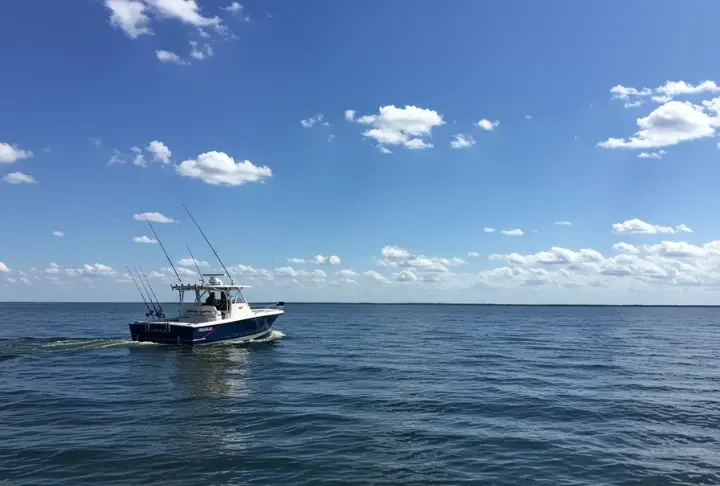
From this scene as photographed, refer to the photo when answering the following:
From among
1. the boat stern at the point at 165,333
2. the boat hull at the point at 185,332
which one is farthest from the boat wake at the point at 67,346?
the boat stern at the point at 165,333

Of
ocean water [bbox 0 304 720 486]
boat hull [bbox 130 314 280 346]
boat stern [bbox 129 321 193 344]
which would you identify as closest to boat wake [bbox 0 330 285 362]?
boat hull [bbox 130 314 280 346]

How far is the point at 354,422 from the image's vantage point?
17938mm

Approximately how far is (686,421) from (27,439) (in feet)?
73.0

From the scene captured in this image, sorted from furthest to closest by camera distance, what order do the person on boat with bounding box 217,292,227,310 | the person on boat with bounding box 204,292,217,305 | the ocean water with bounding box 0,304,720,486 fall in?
1. the person on boat with bounding box 217,292,227,310
2. the person on boat with bounding box 204,292,217,305
3. the ocean water with bounding box 0,304,720,486

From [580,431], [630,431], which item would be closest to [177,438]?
[580,431]

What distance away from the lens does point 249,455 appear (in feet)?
46.3

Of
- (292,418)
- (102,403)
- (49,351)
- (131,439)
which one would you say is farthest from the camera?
(49,351)

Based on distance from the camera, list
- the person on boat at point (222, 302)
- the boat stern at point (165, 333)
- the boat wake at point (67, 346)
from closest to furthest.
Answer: the boat wake at point (67, 346) → the boat stern at point (165, 333) → the person on boat at point (222, 302)

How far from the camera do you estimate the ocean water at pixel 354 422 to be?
42.8 ft

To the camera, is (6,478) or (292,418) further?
(292,418)

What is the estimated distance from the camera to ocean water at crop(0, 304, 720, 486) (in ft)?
42.8

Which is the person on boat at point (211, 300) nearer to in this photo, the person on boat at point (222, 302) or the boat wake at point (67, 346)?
the person on boat at point (222, 302)

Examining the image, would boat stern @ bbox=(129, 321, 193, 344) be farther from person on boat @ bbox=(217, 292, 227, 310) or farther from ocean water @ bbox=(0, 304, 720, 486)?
person on boat @ bbox=(217, 292, 227, 310)

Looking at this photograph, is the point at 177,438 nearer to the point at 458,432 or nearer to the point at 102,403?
the point at 102,403
